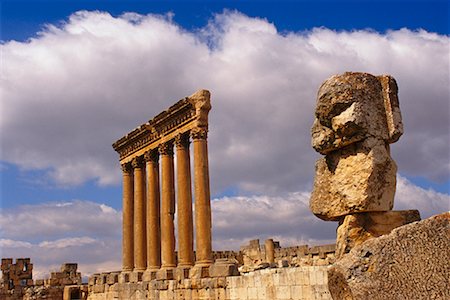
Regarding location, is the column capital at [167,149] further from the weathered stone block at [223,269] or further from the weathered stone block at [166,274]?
the weathered stone block at [223,269]

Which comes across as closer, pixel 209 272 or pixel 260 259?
pixel 209 272

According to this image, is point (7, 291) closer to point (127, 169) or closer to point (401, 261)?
point (127, 169)

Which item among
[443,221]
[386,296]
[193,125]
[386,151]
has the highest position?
[193,125]

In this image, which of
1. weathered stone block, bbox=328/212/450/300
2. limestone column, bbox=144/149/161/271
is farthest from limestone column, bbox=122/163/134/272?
weathered stone block, bbox=328/212/450/300

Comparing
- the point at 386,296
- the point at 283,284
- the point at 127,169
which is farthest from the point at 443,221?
the point at 127,169

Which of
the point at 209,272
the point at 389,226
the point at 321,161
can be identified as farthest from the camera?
the point at 209,272

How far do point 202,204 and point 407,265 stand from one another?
53.7ft

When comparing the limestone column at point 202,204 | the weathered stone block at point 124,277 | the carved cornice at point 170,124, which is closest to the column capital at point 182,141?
the carved cornice at point 170,124

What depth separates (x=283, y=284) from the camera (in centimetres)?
1390

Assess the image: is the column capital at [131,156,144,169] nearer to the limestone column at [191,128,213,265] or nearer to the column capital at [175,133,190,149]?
the column capital at [175,133,190,149]

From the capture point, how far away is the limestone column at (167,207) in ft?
76.1

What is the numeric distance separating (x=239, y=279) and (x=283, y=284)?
3384mm

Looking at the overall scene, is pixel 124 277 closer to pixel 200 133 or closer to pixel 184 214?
pixel 184 214

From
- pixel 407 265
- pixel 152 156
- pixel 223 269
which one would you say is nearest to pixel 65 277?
pixel 152 156
